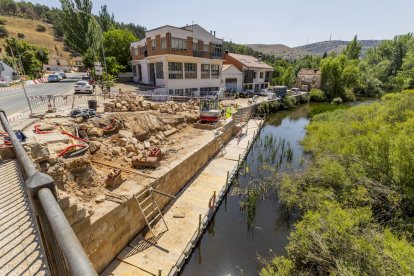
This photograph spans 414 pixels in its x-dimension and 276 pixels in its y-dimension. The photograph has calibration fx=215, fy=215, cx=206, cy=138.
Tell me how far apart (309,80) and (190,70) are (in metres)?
37.0

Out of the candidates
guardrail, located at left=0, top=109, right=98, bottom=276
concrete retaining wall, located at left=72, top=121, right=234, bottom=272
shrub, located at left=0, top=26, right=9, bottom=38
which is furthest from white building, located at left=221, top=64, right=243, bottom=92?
shrub, located at left=0, top=26, right=9, bottom=38

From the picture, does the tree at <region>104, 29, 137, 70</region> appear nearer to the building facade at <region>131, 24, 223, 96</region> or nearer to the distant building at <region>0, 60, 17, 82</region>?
the building facade at <region>131, 24, 223, 96</region>

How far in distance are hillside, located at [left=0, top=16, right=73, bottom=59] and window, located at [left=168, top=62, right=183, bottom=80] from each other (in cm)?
7930

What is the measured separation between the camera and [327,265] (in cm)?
726

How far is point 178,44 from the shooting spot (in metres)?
27.2

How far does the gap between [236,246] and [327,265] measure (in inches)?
161

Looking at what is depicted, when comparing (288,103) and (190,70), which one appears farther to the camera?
(288,103)

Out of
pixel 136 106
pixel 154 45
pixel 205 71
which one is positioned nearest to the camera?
pixel 136 106

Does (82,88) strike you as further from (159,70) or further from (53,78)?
(53,78)

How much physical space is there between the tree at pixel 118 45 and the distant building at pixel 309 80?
41.3 metres

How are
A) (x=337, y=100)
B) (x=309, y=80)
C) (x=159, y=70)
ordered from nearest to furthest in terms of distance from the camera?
(x=159, y=70), (x=337, y=100), (x=309, y=80)

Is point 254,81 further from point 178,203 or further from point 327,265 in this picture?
point 327,265

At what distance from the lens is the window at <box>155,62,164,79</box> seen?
91.1ft

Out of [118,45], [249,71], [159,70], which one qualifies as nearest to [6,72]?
[118,45]
